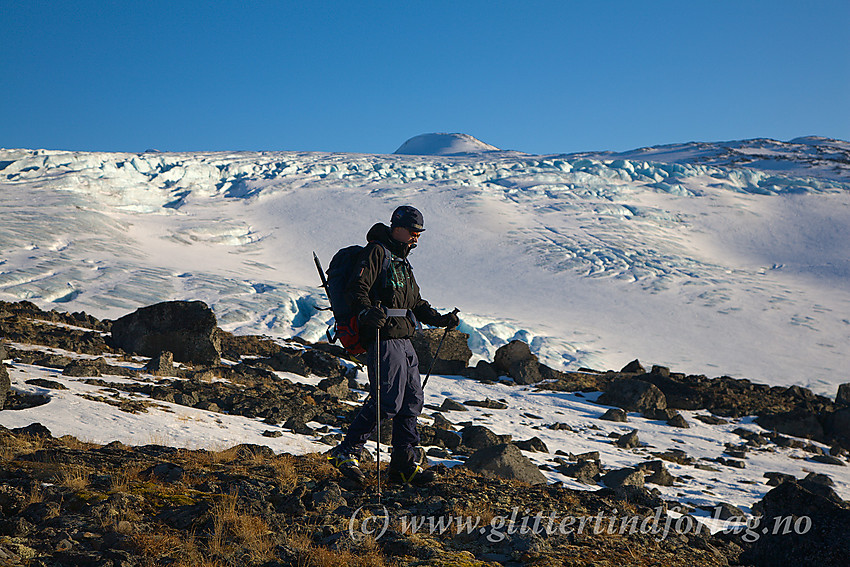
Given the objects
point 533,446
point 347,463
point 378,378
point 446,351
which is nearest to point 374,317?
point 378,378

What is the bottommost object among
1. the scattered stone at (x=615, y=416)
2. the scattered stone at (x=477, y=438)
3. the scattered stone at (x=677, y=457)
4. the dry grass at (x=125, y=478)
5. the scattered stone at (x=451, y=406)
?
the scattered stone at (x=615, y=416)

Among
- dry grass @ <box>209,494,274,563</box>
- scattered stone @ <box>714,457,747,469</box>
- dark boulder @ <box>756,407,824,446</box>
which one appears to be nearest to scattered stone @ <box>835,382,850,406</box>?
dark boulder @ <box>756,407,824,446</box>

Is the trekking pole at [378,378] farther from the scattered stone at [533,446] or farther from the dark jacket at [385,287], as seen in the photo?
the scattered stone at [533,446]

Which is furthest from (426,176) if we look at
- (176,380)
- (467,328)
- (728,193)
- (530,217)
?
(176,380)

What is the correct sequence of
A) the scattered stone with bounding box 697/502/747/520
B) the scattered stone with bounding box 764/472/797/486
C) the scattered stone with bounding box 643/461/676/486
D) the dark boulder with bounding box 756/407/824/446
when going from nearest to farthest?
the scattered stone with bounding box 697/502/747/520
the scattered stone with bounding box 643/461/676/486
the scattered stone with bounding box 764/472/797/486
the dark boulder with bounding box 756/407/824/446

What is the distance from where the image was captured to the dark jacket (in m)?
4.89

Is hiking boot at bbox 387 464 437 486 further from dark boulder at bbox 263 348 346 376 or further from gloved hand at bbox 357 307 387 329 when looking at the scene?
dark boulder at bbox 263 348 346 376

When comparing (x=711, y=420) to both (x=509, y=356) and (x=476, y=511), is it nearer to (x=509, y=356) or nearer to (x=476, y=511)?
(x=509, y=356)

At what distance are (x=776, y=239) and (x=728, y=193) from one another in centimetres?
905

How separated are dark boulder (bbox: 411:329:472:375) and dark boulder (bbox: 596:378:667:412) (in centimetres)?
504

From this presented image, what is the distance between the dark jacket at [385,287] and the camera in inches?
192

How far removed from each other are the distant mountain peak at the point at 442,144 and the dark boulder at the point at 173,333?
99.7 metres

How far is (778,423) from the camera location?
1823cm

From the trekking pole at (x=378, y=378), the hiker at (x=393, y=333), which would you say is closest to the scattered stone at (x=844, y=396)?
the hiker at (x=393, y=333)
